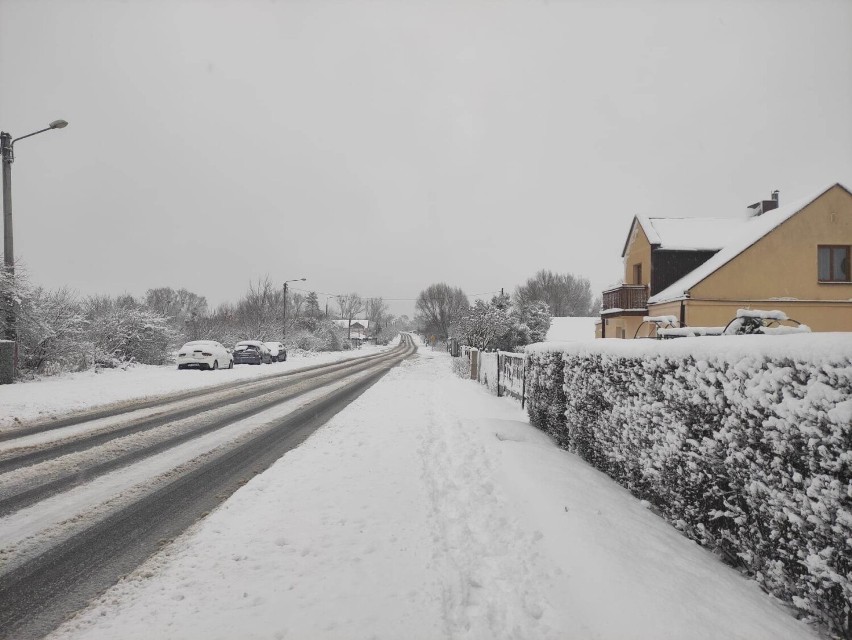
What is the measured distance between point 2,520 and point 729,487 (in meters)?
6.08

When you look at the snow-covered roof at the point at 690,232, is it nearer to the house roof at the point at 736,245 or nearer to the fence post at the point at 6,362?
the house roof at the point at 736,245

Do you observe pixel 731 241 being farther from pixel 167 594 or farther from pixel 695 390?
pixel 167 594

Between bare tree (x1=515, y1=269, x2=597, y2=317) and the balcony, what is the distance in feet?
167

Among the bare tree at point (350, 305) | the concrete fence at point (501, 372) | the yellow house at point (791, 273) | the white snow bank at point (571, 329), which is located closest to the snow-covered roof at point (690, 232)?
the yellow house at point (791, 273)

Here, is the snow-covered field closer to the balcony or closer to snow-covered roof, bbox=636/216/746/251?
the balcony

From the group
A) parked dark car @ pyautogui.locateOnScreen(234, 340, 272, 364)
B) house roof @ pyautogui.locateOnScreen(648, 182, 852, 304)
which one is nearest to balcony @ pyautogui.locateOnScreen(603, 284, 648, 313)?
house roof @ pyautogui.locateOnScreen(648, 182, 852, 304)

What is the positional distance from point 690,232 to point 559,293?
187 feet

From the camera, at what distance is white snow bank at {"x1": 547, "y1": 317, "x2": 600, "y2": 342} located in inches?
1655

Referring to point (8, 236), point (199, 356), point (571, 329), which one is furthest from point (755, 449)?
point (571, 329)

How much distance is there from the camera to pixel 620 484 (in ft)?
15.2

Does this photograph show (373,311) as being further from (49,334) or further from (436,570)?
(436,570)

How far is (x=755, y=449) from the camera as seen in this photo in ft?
9.04

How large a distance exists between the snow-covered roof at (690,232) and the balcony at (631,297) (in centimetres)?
217

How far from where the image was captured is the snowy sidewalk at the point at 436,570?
2361 mm
